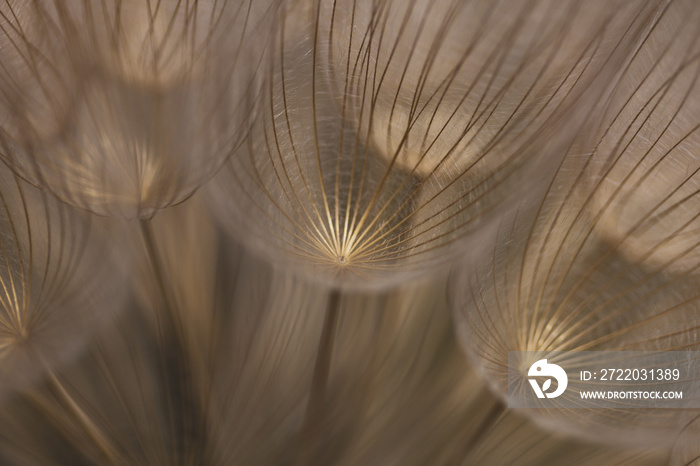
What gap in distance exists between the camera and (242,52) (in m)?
0.67

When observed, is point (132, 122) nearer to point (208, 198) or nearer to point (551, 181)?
point (208, 198)

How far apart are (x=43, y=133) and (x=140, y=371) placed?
45 cm

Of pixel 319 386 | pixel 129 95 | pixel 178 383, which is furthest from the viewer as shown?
pixel 178 383

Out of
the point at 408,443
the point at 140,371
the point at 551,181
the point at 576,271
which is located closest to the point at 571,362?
the point at 576,271

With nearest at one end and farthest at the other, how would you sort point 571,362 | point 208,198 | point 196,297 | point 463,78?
point 463,78, point 571,362, point 208,198, point 196,297

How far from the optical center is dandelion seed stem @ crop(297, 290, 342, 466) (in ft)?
2.55

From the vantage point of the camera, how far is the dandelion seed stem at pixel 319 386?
0.78 m

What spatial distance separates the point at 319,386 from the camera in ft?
2.81
